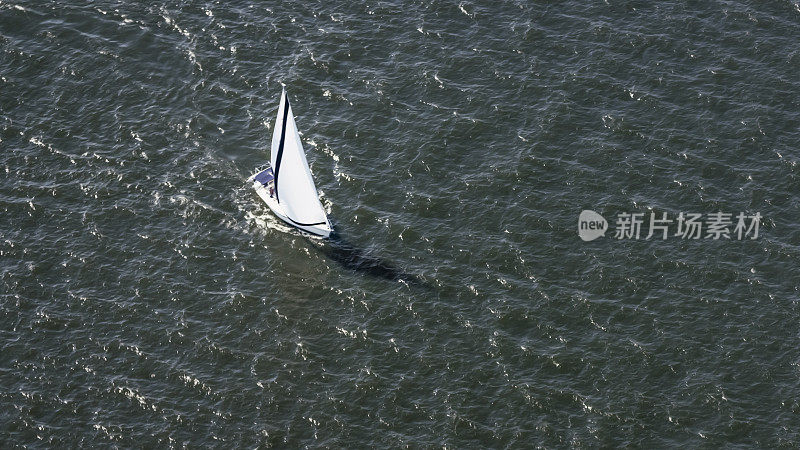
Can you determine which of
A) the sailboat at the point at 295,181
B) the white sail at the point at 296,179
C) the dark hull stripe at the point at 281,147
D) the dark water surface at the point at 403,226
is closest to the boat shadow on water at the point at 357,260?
the dark water surface at the point at 403,226

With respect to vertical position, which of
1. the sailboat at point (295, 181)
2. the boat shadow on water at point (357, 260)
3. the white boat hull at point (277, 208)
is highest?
the sailboat at point (295, 181)

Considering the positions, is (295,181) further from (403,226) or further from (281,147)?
(403,226)

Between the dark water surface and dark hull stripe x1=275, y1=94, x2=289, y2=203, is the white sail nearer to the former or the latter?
dark hull stripe x1=275, y1=94, x2=289, y2=203

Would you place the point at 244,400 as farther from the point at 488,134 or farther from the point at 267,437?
the point at 488,134

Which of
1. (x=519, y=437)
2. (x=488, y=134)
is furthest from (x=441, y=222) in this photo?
(x=519, y=437)

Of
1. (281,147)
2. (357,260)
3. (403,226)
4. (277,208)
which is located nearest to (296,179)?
(281,147)

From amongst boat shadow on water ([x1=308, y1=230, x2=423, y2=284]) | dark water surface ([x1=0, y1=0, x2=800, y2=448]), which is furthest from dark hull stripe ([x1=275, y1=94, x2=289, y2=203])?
boat shadow on water ([x1=308, y1=230, x2=423, y2=284])

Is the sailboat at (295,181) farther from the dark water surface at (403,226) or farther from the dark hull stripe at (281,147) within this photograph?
the dark water surface at (403,226)
